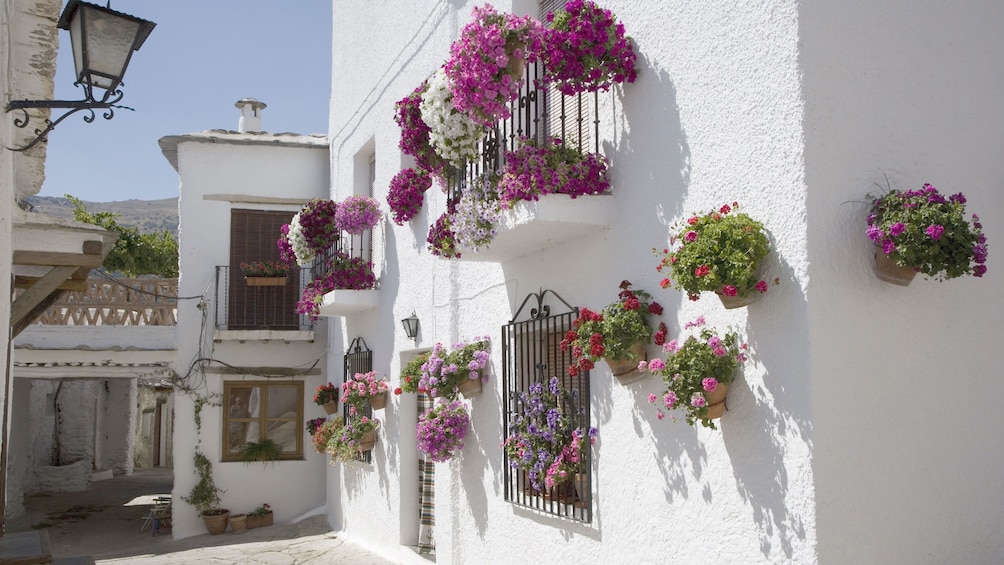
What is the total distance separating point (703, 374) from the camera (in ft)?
14.7

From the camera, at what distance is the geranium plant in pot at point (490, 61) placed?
5820 millimetres

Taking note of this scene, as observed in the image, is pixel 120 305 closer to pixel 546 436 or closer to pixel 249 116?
pixel 249 116

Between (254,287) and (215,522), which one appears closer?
(215,522)

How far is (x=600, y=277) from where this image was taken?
5.96 metres

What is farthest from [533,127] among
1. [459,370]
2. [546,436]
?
[546,436]

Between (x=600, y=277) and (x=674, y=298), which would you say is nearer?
(x=674, y=298)

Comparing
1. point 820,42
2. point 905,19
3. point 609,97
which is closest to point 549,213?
point 609,97

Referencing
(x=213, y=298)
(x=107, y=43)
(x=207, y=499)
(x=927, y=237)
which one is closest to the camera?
(x=927, y=237)

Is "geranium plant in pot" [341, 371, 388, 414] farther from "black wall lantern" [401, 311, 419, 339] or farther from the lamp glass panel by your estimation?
the lamp glass panel

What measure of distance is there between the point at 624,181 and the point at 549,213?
20.8 inches

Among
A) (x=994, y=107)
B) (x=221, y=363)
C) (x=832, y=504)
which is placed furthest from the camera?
(x=221, y=363)

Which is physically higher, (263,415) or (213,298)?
(213,298)

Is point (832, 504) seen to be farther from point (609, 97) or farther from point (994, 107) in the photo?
point (609, 97)

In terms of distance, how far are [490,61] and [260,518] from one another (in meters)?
9.97
